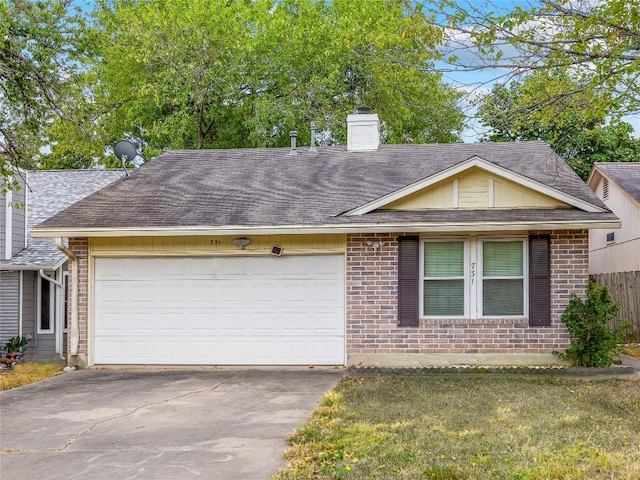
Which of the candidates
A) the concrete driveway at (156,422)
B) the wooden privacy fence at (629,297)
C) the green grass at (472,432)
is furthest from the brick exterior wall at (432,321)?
the wooden privacy fence at (629,297)

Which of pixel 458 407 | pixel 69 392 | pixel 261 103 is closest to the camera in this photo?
pixel 458 407

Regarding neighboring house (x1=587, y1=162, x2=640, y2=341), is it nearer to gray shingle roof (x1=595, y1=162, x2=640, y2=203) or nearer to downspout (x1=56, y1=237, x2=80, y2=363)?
gray shingle roof (x1=595, y1=162, x2=640, y2=203)

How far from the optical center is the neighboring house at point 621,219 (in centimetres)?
1944

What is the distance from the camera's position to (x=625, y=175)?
2092 cm

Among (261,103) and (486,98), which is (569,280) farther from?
(261,103)

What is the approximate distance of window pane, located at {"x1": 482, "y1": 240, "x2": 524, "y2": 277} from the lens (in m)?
11.3

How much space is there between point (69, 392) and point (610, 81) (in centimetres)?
814

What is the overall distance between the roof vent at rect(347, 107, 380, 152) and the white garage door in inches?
168

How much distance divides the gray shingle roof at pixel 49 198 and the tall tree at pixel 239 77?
15.0ft

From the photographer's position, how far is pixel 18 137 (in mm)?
11062

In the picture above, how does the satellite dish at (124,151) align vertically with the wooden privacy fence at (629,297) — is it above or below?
above

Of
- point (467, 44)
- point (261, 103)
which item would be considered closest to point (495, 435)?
point (467, 44)

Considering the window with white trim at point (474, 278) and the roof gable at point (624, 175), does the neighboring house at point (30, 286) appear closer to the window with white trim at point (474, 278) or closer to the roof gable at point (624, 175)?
the window with white trim at point (474, 278)

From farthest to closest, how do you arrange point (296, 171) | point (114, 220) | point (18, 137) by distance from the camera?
point (296, 171), point (114, 220), point (18, 137)
